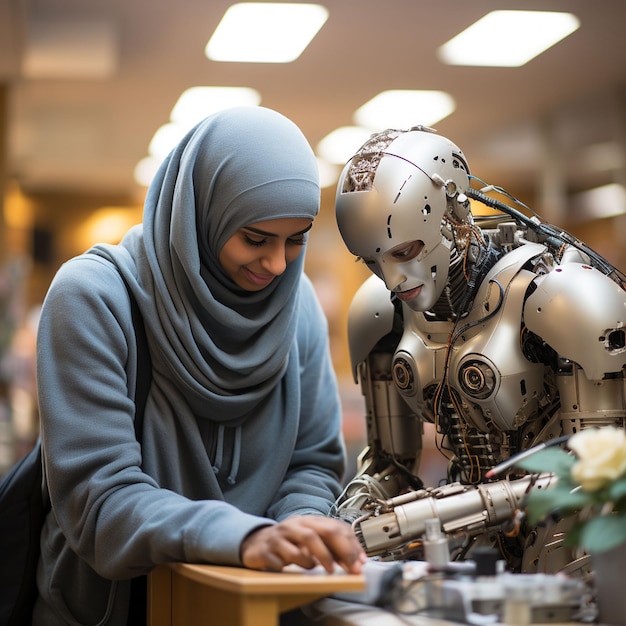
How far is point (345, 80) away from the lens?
4.75 m

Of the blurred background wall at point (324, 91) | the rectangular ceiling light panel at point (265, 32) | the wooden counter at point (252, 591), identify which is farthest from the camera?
the blurred background wall at point (324, 91)

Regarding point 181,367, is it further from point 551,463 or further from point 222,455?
point 551,463

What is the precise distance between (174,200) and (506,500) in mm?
677

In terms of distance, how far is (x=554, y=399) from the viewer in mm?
1541

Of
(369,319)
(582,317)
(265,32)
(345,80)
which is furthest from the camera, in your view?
(345,80)

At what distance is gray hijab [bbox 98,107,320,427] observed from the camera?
1.47m

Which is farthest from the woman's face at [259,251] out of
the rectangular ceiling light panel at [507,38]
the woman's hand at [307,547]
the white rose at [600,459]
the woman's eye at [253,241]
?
the rectangular ceiling light panel at [507,38]

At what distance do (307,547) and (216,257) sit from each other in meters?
0.57

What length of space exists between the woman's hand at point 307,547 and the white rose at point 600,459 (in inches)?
10.8

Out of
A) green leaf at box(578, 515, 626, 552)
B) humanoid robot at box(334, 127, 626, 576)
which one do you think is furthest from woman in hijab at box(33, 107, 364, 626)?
green leaf at box(578, 515, 626, 552)

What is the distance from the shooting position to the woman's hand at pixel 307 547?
44.4 inches

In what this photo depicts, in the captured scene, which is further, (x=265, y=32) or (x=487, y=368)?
(x=265, y=32)

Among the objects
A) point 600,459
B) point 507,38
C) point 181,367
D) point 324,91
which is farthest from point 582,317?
point 324,91

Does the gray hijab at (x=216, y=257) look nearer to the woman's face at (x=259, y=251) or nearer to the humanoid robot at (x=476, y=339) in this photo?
the woman's face at (x=259, y=251)
